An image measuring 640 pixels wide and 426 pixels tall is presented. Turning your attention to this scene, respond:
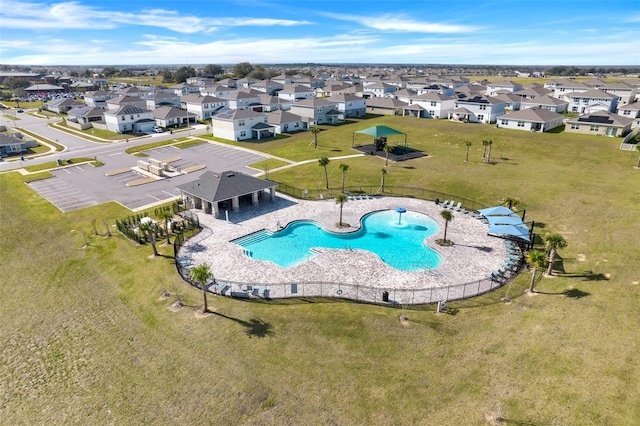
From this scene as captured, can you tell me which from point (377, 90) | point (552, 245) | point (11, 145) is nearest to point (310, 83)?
point (377, 90)

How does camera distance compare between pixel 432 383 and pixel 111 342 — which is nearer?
pixel 432 383

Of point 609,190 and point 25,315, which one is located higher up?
point 609,190

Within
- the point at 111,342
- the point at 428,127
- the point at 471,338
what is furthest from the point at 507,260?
the point at 428,127

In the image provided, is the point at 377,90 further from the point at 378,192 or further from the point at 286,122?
the point at 378,192

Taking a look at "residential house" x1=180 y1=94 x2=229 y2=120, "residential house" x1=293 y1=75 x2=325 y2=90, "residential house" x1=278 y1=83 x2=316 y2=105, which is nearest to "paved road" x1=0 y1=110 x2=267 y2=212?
"residential house" x1=180 y1=94 x2=229 y2=120

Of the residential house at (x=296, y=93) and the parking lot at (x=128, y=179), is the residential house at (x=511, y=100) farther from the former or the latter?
the parking lot at (x=128, y=179)

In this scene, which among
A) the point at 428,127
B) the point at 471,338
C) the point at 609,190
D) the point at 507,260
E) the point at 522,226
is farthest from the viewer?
the point at 428,127

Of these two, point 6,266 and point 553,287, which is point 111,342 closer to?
point 6,266
